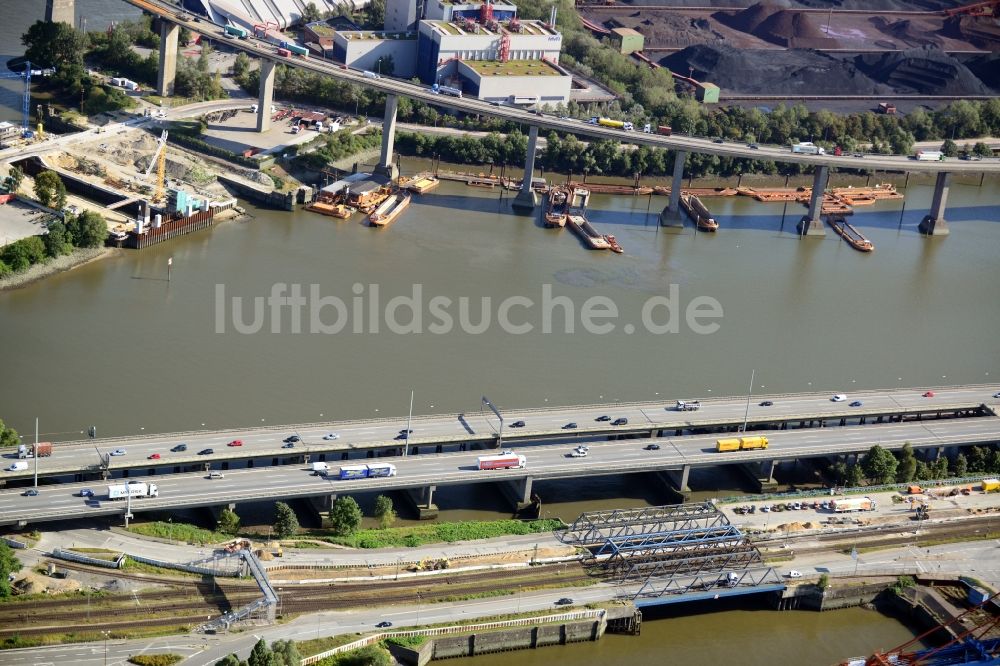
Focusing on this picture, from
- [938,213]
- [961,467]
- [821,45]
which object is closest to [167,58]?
[938,213]

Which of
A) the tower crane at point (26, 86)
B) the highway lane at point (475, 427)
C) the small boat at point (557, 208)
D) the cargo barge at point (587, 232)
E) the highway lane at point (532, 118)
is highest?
the highway lane at point (532, 118)

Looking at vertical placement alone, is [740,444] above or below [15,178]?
below

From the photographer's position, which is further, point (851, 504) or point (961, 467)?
point (961, 467)

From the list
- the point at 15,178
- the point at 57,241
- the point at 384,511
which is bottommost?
the point at 384,511

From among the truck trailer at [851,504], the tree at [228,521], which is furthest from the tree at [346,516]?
the truck trailer at [851,504]

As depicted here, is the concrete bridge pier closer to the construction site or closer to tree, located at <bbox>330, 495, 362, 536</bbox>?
tree, located at <bbox>330, 495, 362, 536</bbox>

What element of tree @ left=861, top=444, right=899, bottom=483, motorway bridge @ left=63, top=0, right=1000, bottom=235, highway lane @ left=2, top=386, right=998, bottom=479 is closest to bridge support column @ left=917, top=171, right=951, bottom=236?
motorway bridge @ left=63, top=0, right=1000, bottom=235

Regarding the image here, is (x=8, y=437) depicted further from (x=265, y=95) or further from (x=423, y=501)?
(x=265, y=95)

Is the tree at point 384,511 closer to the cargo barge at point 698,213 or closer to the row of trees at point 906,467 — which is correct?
the row of trees at point 906,467
